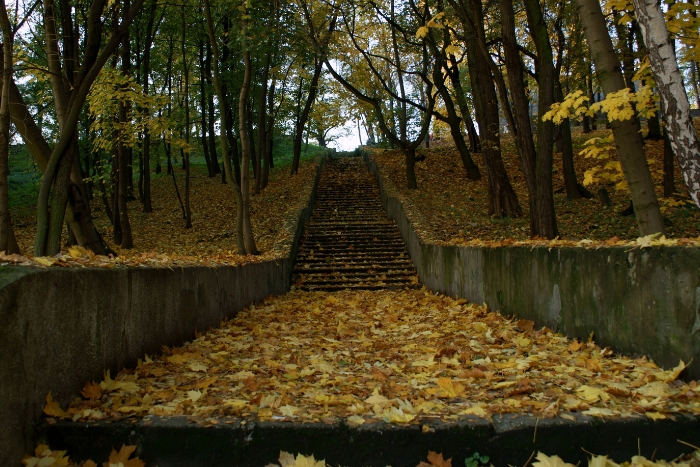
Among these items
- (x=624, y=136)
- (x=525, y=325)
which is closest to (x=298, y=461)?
(x=525, y=325)

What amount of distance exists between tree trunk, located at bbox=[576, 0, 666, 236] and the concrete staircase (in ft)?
18.1

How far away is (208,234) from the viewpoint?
16.1 metres

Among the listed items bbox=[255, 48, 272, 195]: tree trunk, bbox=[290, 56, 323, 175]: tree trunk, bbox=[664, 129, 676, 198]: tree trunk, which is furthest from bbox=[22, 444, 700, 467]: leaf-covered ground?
bbox=[290, 56, 323, 175]: tree trunk

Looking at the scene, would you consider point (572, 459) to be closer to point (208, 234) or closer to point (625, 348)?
point (625, 348)

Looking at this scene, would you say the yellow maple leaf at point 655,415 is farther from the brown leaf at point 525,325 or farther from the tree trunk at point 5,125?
the tree trunk at point 5,125

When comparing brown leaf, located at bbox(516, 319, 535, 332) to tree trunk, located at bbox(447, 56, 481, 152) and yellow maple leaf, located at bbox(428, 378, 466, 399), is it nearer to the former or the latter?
yellow maple leaf, located at bbox(428, 378, 466, 399)

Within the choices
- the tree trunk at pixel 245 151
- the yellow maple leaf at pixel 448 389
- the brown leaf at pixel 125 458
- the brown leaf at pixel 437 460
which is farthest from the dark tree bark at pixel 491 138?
the brown leaf at pixel 125 458

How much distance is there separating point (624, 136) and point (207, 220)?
47.9ft

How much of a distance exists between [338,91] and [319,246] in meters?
14.3

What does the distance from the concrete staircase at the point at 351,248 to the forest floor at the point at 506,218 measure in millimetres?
949

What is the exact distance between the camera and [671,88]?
4691 millimetres

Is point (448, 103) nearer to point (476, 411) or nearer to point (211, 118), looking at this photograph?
point (211, 118)

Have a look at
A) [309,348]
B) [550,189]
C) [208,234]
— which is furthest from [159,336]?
[208,234]

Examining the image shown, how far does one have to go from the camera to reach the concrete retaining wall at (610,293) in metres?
2.94
